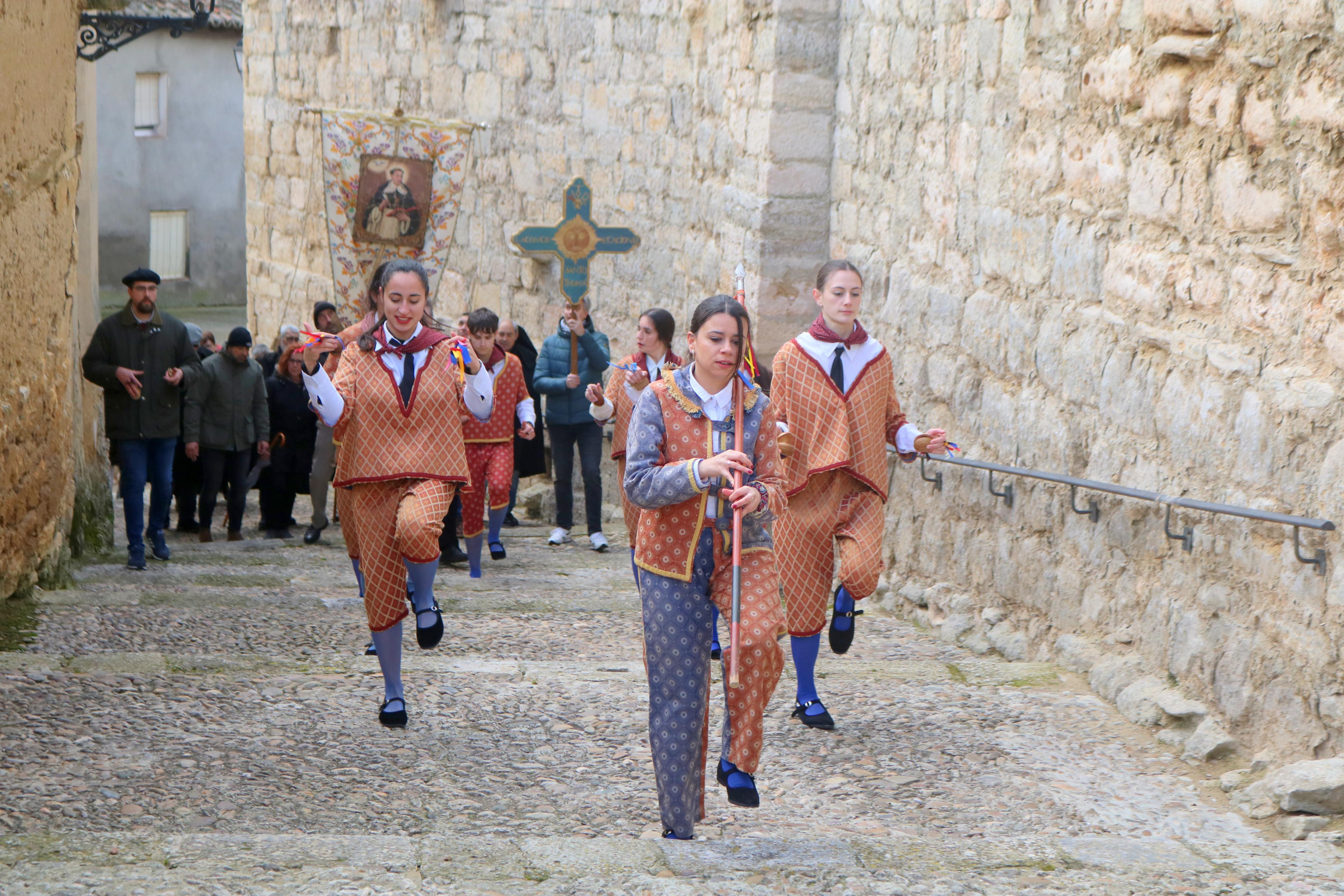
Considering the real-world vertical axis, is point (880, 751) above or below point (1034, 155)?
below

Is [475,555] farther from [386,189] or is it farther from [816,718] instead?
[386,189]

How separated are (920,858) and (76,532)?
242 inches

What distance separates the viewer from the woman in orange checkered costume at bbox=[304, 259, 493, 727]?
5184 mm

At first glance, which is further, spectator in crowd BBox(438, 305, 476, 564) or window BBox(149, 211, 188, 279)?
window BBox(149, 211, 188, 279)

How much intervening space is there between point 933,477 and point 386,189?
504cm

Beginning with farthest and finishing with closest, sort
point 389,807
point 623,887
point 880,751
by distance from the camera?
point 880,751 → point 389,807 → point 623,887

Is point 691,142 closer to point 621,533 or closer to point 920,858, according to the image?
point 621,533

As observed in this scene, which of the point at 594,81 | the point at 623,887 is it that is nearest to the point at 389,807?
the point at 623,887

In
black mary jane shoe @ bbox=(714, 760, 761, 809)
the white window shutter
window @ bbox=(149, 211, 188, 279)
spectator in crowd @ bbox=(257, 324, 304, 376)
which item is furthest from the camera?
window @ bbox=(149, 211, 188, 279)

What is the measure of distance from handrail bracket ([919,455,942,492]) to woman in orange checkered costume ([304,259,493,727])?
2.90m

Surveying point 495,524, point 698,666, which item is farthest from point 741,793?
point 495,524

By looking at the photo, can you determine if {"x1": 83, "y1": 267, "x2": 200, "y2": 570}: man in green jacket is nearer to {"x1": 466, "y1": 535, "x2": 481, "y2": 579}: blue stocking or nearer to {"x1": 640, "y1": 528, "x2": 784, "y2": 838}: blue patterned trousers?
{"x1": 466, "y1": 535, "x2": 481, "y2": 579}: blue stocking

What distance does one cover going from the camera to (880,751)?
5.11m

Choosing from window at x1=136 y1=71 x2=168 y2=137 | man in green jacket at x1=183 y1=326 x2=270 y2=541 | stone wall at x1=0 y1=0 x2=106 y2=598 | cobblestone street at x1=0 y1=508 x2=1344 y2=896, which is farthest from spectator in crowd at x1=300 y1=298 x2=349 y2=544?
Result: window at x1=136 y1=71 x2=168 y2=137
